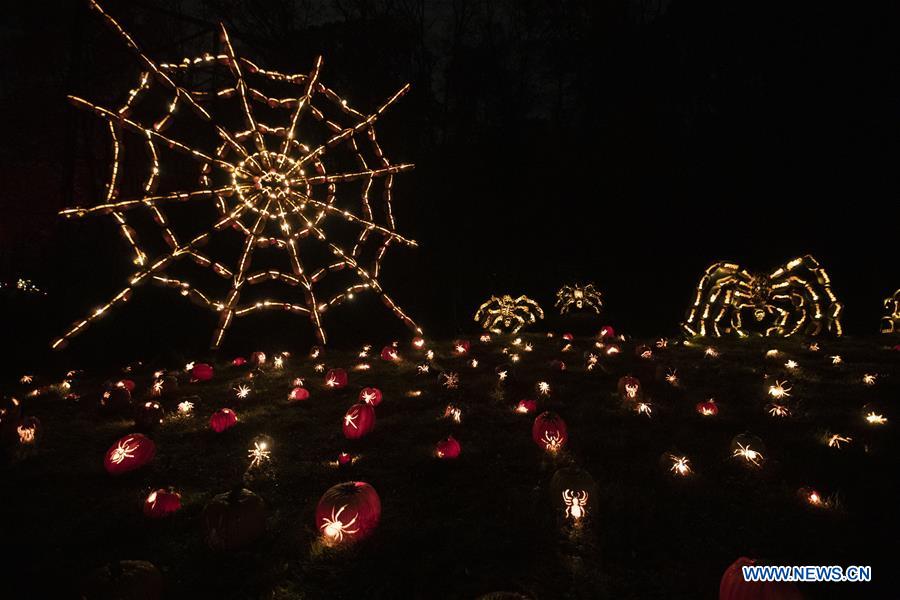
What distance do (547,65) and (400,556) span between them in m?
20.8

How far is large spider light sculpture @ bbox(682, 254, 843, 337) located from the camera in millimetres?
9461

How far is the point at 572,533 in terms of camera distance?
127 inches

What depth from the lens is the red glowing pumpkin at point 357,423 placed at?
4891 mm

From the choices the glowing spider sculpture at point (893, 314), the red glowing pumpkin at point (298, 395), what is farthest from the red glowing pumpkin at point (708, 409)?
the glowing spider sculpture at point (893, 314)

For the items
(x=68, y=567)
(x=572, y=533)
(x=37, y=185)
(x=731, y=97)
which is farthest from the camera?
(x=37, y=185)

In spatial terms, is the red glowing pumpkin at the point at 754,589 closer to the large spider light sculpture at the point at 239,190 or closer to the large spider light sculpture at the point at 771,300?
the large spider light sculpture at the point at 239,190

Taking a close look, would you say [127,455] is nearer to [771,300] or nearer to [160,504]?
[160,504]

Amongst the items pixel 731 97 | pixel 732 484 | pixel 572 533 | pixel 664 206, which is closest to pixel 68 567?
pixel 572 533

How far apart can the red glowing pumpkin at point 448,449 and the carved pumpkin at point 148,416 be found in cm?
315

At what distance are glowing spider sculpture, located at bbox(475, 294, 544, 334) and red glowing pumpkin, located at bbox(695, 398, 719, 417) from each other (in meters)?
6.75

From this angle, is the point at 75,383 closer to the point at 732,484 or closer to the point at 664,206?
the point at 732,484

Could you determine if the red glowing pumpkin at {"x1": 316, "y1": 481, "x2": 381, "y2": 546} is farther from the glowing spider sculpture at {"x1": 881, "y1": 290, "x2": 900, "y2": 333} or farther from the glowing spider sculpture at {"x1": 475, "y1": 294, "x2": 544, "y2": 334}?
the glowing spider sculpture at {"x1": 881, "y1": 290, "x2": 900, "y2": 333}

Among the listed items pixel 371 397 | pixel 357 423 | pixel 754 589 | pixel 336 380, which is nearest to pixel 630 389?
pixel 371 397

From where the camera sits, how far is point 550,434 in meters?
4.54
